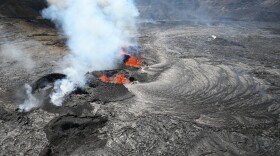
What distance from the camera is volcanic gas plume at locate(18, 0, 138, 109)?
1440 cm

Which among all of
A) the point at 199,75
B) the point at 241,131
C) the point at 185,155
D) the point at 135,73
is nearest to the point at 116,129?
the point at 185,155

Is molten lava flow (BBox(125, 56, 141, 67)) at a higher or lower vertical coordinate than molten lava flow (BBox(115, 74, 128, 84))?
lower

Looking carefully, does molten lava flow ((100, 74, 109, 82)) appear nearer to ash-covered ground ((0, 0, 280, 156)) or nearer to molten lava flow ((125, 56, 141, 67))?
ash-covered ground ((0, 0, 280, 156))

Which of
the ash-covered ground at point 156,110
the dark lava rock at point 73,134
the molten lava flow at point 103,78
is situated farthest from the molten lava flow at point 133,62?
the dark lava rock at point 73,134

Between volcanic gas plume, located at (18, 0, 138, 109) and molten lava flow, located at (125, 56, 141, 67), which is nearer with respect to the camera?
volcanic gas plume, located at (18, 0, 138, 109)

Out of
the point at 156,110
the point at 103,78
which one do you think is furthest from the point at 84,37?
the point at 156,110

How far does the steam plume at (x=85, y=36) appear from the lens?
1482 centimetres

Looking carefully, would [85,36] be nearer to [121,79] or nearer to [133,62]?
[133,62]

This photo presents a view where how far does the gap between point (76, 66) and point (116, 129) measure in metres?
7.25

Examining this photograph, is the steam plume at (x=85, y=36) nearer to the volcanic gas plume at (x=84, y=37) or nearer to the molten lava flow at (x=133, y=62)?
the volcanic gas plume at (x=84, y=37)

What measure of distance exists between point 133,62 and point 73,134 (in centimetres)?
973

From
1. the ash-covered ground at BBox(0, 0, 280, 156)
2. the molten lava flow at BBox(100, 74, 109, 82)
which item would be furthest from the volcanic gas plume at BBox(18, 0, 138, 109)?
the molten lava flow at BBox(100, 74, 109, 82)

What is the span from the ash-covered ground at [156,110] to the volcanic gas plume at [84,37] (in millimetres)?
811

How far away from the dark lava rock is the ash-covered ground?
0.03 meters
